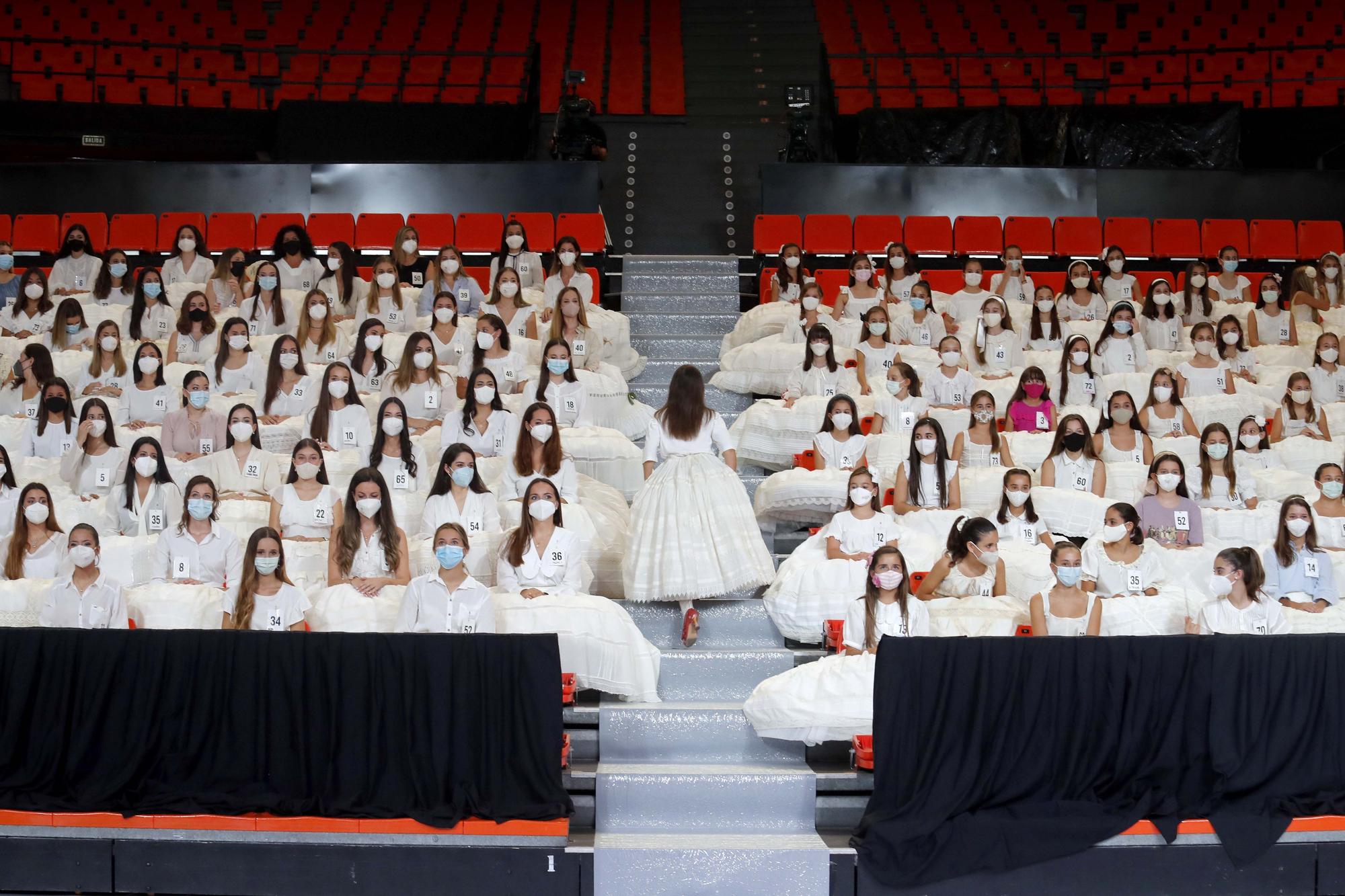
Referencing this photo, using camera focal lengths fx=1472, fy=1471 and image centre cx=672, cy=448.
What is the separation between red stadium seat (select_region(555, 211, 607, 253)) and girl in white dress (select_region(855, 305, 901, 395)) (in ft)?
9.78

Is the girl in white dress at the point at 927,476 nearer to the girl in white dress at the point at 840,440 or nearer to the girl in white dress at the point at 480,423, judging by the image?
the girl in white dress at the point at 840,440

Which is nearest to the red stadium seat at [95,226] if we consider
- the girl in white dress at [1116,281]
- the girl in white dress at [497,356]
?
the girl in white dress at [497,356]

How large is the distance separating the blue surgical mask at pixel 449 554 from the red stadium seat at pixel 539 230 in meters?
6.34

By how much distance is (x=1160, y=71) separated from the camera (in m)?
16.6

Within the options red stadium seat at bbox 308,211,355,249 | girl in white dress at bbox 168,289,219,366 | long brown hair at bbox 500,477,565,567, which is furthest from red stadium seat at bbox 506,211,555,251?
long brown hair at bbox 500,477,565,567

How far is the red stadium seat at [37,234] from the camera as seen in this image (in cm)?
1273

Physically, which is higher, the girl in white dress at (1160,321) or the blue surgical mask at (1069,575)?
the girl in white dress at (1160,321)

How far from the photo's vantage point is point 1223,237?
43.1ft

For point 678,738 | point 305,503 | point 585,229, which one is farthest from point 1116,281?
point 305,503

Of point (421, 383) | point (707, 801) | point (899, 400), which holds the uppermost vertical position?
point (421, 383)

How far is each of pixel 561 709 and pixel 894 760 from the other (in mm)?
1348

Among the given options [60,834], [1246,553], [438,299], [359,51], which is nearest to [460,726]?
[60,834]

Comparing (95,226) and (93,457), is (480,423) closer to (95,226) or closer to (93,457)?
(93,457)

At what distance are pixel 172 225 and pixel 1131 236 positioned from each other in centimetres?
845
